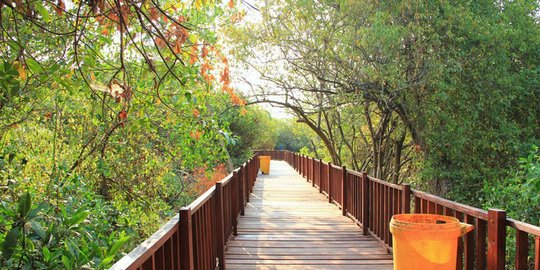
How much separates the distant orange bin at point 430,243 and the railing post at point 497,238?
38 cm

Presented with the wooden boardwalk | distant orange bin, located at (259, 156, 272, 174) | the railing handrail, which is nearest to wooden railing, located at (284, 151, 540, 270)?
the wooden boardwalk

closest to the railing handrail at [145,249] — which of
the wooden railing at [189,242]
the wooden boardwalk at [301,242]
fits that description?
the wooden railing at [189,242]

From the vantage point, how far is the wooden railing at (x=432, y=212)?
325 centimetres

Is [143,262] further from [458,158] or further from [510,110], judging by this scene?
[510,110]

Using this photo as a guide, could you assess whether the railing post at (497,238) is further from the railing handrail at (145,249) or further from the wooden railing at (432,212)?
the railing handrail at (145,249)

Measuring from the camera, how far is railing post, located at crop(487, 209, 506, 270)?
10.8ft

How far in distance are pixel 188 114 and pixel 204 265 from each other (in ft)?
8.67

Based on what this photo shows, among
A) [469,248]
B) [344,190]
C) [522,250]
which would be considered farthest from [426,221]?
[344,190]

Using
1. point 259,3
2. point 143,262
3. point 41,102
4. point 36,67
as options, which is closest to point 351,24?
point 259,3

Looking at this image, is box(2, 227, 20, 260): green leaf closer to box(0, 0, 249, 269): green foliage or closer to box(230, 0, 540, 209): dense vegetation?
box(0, 0, 249, 269): green foliage

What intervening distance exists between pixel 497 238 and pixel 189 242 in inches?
88.0

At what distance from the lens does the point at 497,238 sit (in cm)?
331

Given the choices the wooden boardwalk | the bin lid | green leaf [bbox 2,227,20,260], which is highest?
green leaf [bbox 2,227,20,260]

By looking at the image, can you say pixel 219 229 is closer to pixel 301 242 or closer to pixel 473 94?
pixel 301 242
